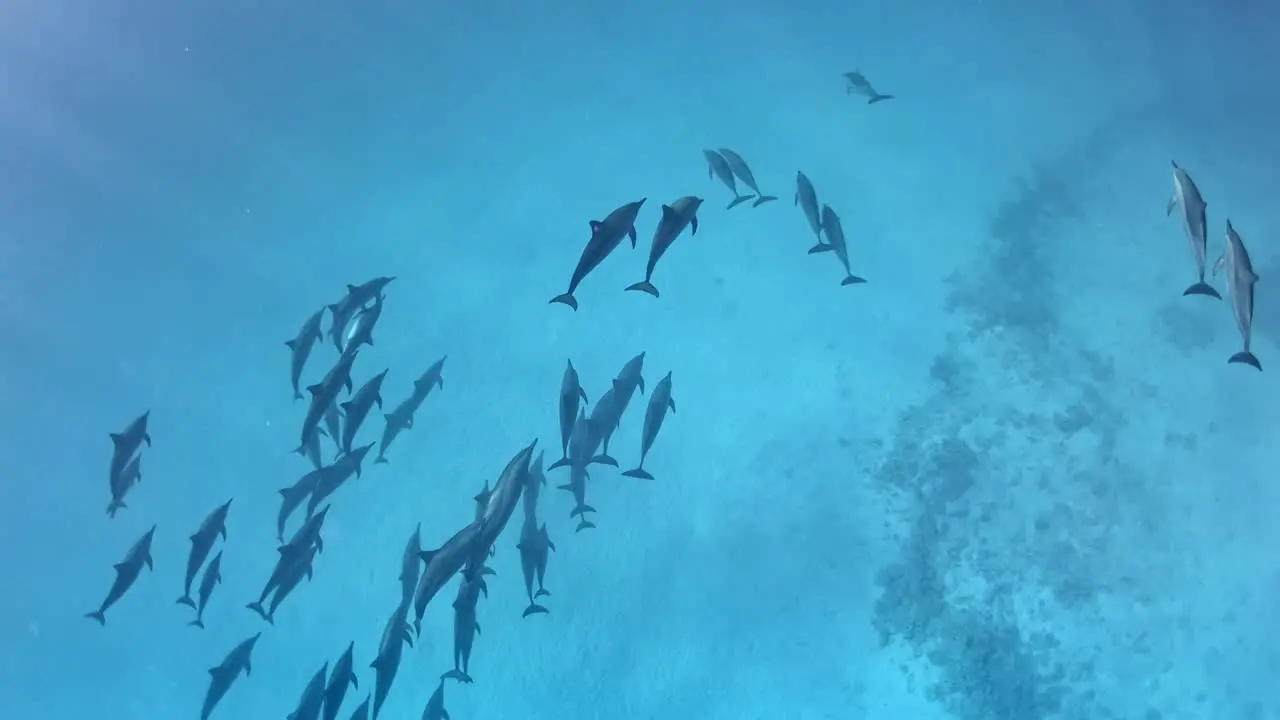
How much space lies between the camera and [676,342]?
15.1 metres

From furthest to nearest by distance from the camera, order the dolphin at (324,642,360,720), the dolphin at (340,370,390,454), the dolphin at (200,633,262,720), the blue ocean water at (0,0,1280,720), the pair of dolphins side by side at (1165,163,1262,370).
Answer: the blue ocean water at (0,0,1280,720) → the dolphin at (200,633,262,720) → the dolphin at (340,370,390,454) → the dolphin at (324,642,360,720) → the pair of dolphins side by side at (1165,163,1262,370)

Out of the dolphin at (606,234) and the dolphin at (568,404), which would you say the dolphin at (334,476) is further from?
the dolphin at (606,234)

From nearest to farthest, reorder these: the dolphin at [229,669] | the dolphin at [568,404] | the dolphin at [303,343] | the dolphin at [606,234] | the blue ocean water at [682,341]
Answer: the dolphin at [606,234]
the dolphin at [568,404]
the dolphin at [303,343]
the dolphin at [229,669]
the blue ocean water at [682,341]

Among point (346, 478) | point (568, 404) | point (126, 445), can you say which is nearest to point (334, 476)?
point (346, 478)

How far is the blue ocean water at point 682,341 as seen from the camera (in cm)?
1138

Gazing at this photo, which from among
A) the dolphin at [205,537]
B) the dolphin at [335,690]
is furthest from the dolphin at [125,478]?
the dolphin at [335,690]

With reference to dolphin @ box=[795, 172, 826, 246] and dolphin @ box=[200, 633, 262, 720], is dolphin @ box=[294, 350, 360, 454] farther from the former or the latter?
dolphin @ box=[795, 172, 826, 246]

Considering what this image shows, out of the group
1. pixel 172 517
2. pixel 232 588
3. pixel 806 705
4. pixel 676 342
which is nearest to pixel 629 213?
pixel 806 705

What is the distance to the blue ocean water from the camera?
37.3 ft

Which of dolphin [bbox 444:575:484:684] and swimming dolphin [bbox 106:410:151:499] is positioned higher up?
swimming dolphin [bbox 106:410:151:499]

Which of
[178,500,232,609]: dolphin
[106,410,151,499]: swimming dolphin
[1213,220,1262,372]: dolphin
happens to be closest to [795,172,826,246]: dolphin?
[1213,220,1262,372]: dolphin

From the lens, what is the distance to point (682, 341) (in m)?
15.1

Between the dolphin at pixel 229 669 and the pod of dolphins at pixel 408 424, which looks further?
the dolphin at pixel 229 669

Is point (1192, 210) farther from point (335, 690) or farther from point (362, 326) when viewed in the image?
point (335, 690)
